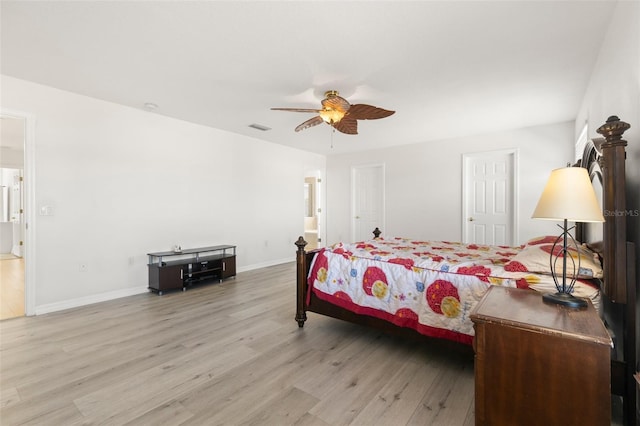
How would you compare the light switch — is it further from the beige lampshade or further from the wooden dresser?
the beige lampshade

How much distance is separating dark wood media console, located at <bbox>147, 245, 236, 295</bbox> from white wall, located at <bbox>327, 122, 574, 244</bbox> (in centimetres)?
309

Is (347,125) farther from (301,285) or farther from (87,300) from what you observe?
(87,300)

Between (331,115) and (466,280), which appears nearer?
(466,280)

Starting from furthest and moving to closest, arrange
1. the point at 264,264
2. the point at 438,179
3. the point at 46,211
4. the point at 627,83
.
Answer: the point at 264,264 → the point at 438,179 → the point at 46,211 → the point at 627,83

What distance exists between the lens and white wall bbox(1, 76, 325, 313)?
3389 millimetres

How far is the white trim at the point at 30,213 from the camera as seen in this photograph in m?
3.24

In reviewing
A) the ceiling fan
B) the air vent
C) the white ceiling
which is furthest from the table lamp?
the air vent

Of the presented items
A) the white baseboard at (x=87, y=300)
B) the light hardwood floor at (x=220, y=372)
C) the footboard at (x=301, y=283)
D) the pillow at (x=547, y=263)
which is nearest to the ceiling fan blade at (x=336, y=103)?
the footboard at (x=301, y=283)

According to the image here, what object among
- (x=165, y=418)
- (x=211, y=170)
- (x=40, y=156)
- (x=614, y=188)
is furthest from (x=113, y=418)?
(x=211, y=170)

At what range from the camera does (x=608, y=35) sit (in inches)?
87.8

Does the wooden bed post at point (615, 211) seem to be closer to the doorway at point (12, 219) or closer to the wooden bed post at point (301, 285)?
the wooden bed post at point (301, 285)

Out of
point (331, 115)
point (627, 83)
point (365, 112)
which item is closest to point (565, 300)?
point (627, 83)

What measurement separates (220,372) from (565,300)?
217cm

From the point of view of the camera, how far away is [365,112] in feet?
10.3
